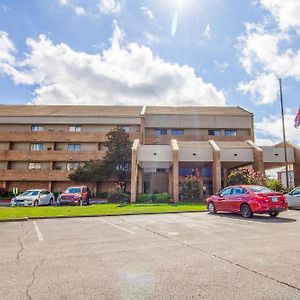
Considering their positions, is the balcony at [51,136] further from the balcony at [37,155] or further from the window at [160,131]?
the window at [160,131]

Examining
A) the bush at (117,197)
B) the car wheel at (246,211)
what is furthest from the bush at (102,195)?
the car wheel at (246,211)

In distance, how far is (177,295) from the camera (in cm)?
381

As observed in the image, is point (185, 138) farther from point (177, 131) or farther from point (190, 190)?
point (190, 190)

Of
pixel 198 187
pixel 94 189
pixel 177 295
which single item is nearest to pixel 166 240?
pixel 177 295

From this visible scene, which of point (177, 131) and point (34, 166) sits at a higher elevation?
point (177, 131)

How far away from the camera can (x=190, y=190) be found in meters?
27.1

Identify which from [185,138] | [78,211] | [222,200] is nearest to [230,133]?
[185,138]

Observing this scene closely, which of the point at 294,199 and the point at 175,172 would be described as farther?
the point at 175,172

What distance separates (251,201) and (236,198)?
1071 millimetres

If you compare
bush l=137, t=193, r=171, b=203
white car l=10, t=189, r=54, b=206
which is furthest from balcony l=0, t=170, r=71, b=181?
bush l=137, t=193, r=171, b=203

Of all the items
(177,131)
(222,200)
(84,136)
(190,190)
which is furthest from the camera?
(177,131)

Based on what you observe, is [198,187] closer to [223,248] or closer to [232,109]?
[223,248]

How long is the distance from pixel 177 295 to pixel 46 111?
47426 millimetres

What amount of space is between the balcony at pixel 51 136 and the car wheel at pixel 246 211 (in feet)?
103
